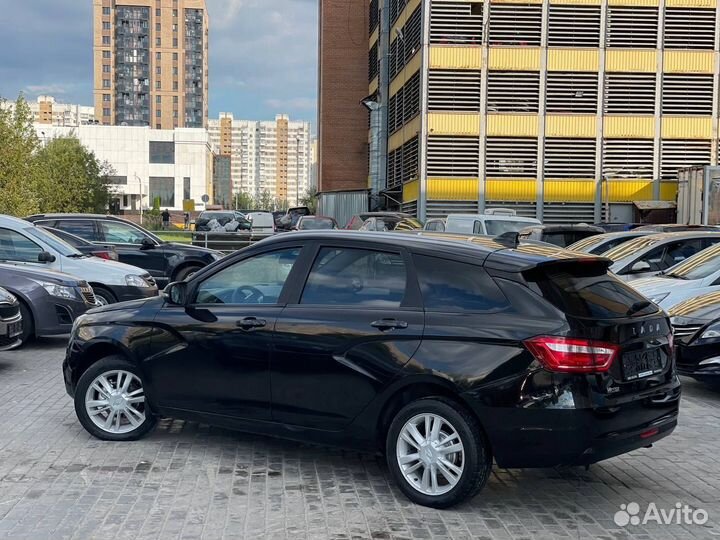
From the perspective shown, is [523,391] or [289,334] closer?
[523,391]

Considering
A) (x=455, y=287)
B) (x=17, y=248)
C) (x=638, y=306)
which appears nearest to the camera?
(x=455, y=287)

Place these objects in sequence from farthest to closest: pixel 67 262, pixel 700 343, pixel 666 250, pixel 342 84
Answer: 1. pixel 342 84
2. pixel 666 250
3. pixel 67 262
4. pixel 700 343

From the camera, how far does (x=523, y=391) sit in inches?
187

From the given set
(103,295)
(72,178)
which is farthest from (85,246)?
(72,178)

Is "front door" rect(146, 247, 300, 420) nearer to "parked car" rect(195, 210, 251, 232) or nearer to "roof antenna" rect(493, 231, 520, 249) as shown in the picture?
"roof antenna" rect(493, 231, 520, 249)

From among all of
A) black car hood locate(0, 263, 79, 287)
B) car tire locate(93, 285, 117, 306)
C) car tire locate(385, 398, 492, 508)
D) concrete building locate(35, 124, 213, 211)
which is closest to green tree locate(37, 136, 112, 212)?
concrete building locate(35, 124, 213, 211)

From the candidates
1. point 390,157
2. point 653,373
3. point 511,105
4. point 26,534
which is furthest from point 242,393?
point 390,157

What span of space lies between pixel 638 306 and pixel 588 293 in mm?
458

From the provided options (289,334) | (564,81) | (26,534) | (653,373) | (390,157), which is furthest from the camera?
(390,157)

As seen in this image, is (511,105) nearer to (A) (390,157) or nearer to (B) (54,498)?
(A) (390,157)

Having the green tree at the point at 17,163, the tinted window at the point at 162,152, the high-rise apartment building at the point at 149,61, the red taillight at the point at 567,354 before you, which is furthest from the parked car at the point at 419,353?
the high-rise apartment building at the point at 149,61

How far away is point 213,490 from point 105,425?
61.2 inches

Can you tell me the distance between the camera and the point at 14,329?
9516 millimetres

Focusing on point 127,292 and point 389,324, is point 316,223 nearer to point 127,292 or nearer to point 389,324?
point 127,292
